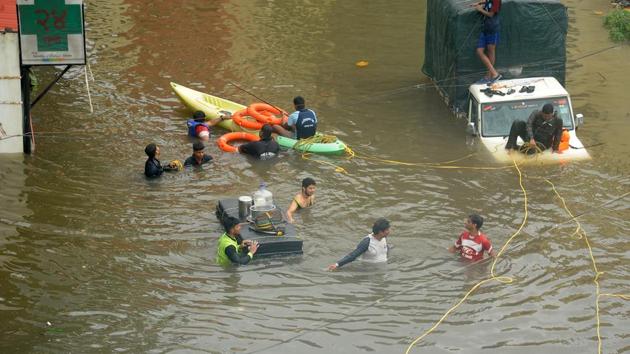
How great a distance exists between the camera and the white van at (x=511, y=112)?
19953 millimetres

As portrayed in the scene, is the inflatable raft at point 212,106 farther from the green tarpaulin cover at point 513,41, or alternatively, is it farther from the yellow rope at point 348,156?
the green tarpaulin cover at point 513,41

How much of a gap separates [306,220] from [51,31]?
20.8 ft

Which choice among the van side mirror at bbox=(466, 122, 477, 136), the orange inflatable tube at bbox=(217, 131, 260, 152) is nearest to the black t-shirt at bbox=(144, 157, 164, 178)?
the orange inflatable tube at bbox=(217, 131, 260, 152)

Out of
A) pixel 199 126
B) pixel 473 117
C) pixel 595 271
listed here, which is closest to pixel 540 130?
pixel 473 117

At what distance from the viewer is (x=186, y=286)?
14.8 m

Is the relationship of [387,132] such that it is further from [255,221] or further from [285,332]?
[285,332]

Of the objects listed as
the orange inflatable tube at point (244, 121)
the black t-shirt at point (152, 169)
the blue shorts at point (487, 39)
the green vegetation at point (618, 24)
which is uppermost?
the blue shorts at point (487, 39)

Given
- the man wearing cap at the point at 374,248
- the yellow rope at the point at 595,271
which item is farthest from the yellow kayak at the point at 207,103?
the man wearing cap at the point at 374,248

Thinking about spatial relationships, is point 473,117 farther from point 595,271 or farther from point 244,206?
point 244,206

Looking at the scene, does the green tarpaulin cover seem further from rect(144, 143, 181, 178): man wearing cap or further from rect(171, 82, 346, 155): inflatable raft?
rect(144, 143, 181, 178): man wearing cap

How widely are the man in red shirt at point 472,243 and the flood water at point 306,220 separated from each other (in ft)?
0.84

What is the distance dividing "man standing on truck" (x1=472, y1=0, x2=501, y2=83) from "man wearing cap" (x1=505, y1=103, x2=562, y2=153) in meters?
2.01

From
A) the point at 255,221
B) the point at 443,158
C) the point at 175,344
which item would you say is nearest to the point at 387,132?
the point at 443,158

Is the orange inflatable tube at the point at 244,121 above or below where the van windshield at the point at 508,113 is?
below
